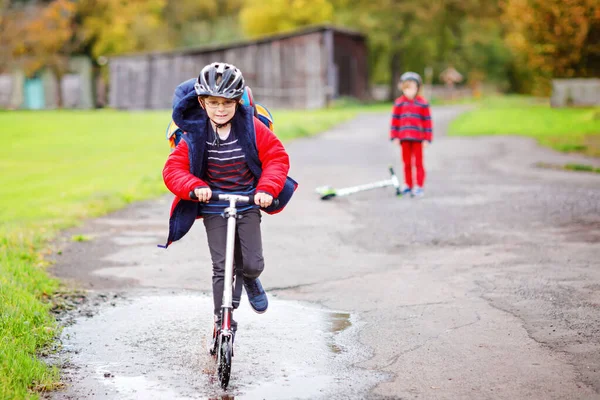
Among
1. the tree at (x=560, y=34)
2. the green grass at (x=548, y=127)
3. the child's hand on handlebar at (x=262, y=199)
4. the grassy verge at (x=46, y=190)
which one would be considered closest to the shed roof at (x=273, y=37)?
the tree at (x=560, y=34)

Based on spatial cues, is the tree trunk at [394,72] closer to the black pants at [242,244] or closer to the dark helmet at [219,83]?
the black pants at [242,244]

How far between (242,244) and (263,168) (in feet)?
1.55

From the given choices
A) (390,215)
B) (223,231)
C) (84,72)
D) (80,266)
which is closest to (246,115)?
(223,231)

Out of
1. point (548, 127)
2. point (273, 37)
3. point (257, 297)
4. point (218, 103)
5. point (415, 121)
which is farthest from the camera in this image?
point (273, 37)

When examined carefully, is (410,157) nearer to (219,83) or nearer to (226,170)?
(226,170)

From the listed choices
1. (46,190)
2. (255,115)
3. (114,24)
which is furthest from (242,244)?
(114,24)

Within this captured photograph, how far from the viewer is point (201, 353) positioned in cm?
568

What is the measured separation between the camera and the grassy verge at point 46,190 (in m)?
5.64

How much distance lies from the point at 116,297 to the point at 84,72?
175 feet

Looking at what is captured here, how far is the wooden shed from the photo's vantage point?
148ft

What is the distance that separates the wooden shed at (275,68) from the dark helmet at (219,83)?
39564 millimetres

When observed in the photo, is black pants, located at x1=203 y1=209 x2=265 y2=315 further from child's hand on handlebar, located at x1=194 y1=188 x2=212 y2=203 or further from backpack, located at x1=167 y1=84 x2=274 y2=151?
backpack, located at x1=167 y1=84 x2=274 y2=151

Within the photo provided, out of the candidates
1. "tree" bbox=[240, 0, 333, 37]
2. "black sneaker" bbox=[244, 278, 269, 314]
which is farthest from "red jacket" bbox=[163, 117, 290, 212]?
"tree" bbox=[240, 0, 333, 37]

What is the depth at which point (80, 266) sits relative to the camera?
8.52 m
